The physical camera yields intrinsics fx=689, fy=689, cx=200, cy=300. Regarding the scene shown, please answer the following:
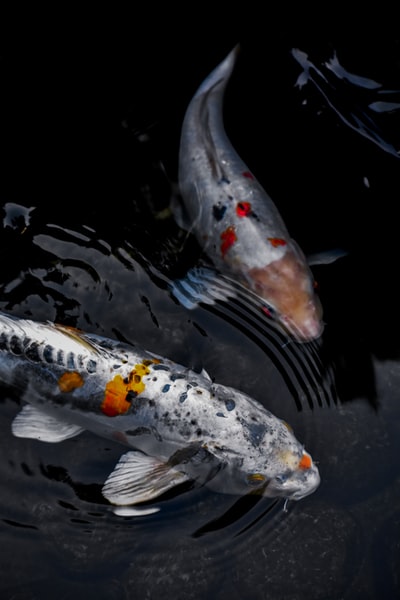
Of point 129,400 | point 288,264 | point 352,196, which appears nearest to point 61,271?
point 129,400

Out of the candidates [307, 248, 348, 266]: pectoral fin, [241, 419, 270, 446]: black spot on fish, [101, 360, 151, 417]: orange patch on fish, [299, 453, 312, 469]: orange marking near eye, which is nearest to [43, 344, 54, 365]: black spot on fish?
[101, 360, 151, 417]: orange patch on fish

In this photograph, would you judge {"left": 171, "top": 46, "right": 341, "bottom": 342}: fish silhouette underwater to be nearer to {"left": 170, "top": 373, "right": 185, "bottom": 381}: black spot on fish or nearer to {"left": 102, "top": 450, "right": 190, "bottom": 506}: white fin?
{"left": 170, "top": 373, "right": 185, "bottom": 381}: black spot on fish

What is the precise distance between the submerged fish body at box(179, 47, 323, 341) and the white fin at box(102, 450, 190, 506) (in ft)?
3.81

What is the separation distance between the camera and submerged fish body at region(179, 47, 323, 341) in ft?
14.1

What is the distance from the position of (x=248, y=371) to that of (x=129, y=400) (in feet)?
2.90

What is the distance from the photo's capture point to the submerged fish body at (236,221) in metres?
4.30

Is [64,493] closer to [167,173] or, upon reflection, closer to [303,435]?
[303,435]

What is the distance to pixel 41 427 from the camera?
13.1 feet

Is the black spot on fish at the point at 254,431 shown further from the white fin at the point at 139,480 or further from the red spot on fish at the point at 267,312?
the red spot on fish at the point at 267,312

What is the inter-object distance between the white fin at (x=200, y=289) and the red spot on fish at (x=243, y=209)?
43 centimetres

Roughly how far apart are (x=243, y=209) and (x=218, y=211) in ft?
0.56

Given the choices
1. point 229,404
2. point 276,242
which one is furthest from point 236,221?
point 229,404

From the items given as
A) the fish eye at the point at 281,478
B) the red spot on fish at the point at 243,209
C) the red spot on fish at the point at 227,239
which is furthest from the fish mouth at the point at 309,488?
the red spot on fish at the point at 243,209

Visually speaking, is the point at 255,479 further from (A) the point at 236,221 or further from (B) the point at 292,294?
(A) the point at 236,221
